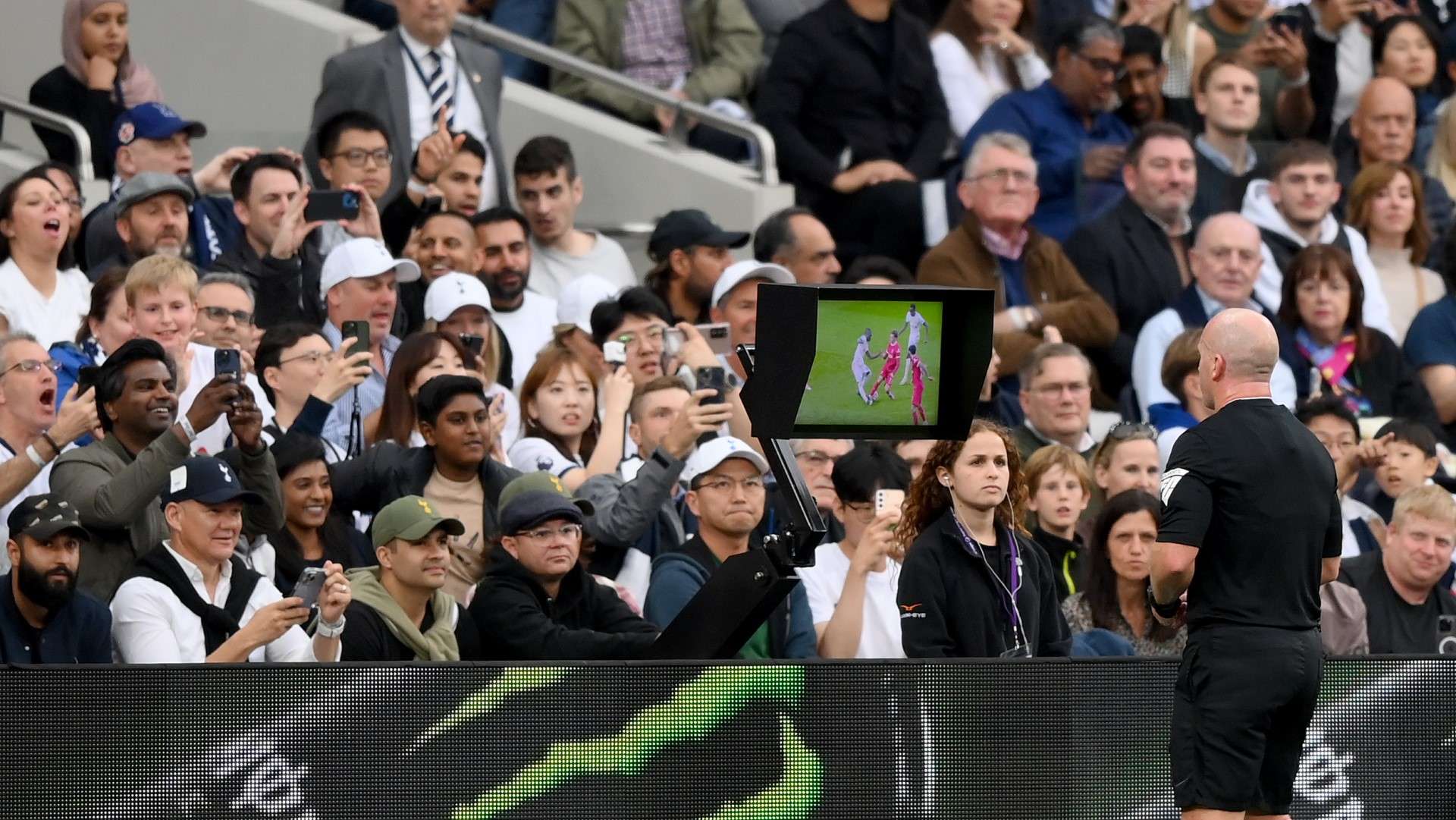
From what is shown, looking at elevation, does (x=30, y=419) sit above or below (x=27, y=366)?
below

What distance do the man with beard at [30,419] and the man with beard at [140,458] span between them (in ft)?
0.25

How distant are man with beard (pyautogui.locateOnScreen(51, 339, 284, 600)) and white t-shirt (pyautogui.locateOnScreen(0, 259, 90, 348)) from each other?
1373 millimetres

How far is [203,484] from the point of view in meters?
8.18

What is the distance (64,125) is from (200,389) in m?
2.89

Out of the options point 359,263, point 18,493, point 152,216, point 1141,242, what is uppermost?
point 1141,242

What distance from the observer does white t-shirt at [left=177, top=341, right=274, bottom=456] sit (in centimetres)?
918

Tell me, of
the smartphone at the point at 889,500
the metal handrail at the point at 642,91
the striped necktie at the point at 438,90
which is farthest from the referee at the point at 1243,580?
the metal handrail at the point at 642,91

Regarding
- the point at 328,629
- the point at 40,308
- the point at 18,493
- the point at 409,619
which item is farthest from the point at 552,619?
the point at 40,308

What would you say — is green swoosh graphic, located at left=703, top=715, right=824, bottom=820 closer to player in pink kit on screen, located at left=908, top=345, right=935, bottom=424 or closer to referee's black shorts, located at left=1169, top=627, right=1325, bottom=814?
player in pink kit on screen, located at left=908, top=345, right=935, bottom=424

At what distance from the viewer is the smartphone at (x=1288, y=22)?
14.3 meters

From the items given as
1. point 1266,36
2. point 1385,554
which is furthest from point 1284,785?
point 1266,36

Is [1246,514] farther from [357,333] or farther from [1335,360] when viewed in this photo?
[1335,360]

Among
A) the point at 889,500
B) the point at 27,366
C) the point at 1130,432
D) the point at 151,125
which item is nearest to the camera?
the point at 27,366

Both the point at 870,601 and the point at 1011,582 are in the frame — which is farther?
the point at 870,601
